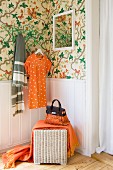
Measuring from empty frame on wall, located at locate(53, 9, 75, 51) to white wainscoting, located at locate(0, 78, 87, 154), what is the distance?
495 mm

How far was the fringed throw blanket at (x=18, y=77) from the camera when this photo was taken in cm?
267

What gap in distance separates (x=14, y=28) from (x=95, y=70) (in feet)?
4.02

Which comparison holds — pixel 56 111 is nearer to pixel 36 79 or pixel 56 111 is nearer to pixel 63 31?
pixel 36 79

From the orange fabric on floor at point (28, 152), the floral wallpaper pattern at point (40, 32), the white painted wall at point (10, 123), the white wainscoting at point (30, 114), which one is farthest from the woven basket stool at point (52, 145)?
the floral wallpaper pattern at point (40, 32)

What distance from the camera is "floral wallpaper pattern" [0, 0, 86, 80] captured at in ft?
8.70

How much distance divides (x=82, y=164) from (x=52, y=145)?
0.41 meters

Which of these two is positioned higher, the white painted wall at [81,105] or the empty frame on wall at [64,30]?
the empty frame on wall at [64,30]


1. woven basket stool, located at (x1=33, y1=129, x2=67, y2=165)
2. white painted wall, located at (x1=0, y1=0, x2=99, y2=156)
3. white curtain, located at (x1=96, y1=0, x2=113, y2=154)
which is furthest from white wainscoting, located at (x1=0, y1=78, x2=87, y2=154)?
woven basket stool, located at (x1=33, y1=129, x2=67, y2=165)

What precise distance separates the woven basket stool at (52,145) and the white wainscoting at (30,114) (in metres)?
0.40

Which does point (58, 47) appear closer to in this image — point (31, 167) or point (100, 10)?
point (100, 10)

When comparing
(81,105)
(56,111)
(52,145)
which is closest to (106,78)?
(81,105)

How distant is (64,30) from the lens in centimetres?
287

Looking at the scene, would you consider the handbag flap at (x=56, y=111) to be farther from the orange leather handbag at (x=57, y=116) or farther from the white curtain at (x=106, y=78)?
the white curtain at (x=106, y=78)

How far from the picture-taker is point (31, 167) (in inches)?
91.4
